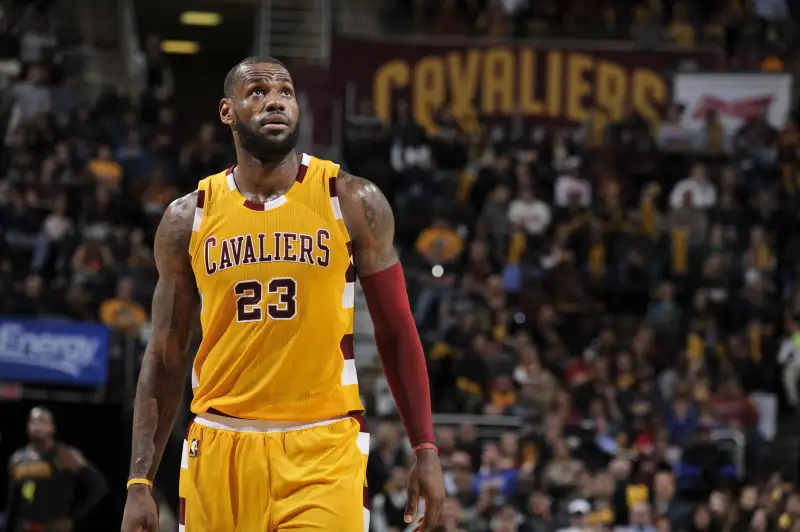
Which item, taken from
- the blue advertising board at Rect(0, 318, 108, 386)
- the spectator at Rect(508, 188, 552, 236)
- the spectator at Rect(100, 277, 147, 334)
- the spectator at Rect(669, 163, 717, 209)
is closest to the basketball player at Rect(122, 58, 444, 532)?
the blue advertising board at Rect(0, 318, 108, 386)

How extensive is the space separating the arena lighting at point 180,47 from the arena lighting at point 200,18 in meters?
1.88

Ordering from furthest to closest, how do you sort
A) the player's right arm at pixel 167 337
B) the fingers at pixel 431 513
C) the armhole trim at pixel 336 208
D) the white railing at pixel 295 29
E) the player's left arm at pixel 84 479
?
the white railing at pixel 295 29 → the player's left arm at pixel 84 479 → the player's right arm at pixel 167 337 → the armhole trim at pixel 336 208 → the fingers at pixel 431 513

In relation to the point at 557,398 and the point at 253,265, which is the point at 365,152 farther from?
the point at 253,265

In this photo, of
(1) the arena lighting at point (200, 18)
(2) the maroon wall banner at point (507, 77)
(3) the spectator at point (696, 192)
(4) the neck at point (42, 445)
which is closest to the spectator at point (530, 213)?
(3) the spectator at point (696, 192)

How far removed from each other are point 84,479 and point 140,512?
7.09 m

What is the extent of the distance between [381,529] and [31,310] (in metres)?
4.56

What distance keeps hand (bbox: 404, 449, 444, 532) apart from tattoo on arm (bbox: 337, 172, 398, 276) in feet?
2.16

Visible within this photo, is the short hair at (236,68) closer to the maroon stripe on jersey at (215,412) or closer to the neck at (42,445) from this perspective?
the maroon stripe on jersey at (215,412)

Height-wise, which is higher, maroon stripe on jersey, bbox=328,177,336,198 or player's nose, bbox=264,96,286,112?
player's nose, bbox=264,96,286,112

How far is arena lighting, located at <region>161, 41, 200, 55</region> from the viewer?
29188 mm

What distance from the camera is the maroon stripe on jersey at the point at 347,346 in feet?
16.4

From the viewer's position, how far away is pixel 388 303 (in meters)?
5.05

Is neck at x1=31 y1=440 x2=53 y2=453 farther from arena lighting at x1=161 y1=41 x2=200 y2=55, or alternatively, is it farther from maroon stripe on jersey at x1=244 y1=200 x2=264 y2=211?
arena lighting at x1=161 y1=41 x2=200 y2=55

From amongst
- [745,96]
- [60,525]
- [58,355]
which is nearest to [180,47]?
[745,96]
